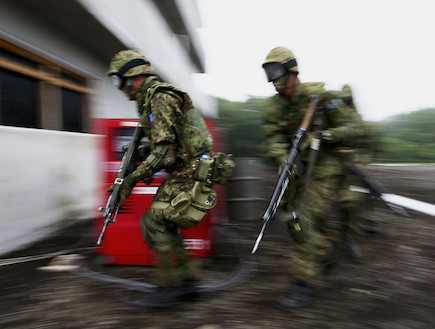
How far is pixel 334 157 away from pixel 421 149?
19.5 m

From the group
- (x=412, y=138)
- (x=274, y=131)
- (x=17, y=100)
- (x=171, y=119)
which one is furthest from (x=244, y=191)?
(x=412, y=138)

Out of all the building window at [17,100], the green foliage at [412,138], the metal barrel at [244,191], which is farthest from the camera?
the green foliage at [412,138]

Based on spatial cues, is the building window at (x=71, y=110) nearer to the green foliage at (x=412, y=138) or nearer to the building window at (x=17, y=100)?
the building window at (x=17, y=100)

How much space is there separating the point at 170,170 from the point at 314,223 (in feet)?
3.70

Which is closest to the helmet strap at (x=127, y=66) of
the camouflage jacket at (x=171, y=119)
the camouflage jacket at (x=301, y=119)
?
the camouflage jacket at (x=171, y=119)

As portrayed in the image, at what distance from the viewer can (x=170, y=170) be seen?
2.64m

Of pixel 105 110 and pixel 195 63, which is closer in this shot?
pixel 105 110

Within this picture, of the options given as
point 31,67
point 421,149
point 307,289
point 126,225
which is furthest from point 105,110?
point 421,149

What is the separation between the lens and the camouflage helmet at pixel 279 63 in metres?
2.69

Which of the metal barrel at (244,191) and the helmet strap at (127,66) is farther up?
the helmet strap at (127,66)

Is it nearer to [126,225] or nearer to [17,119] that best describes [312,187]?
[126,225]

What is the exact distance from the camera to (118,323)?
2.42m

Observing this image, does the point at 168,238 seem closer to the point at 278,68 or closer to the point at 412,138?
the point at 278,68

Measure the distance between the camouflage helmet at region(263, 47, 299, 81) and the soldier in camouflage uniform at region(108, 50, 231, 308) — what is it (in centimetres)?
63
